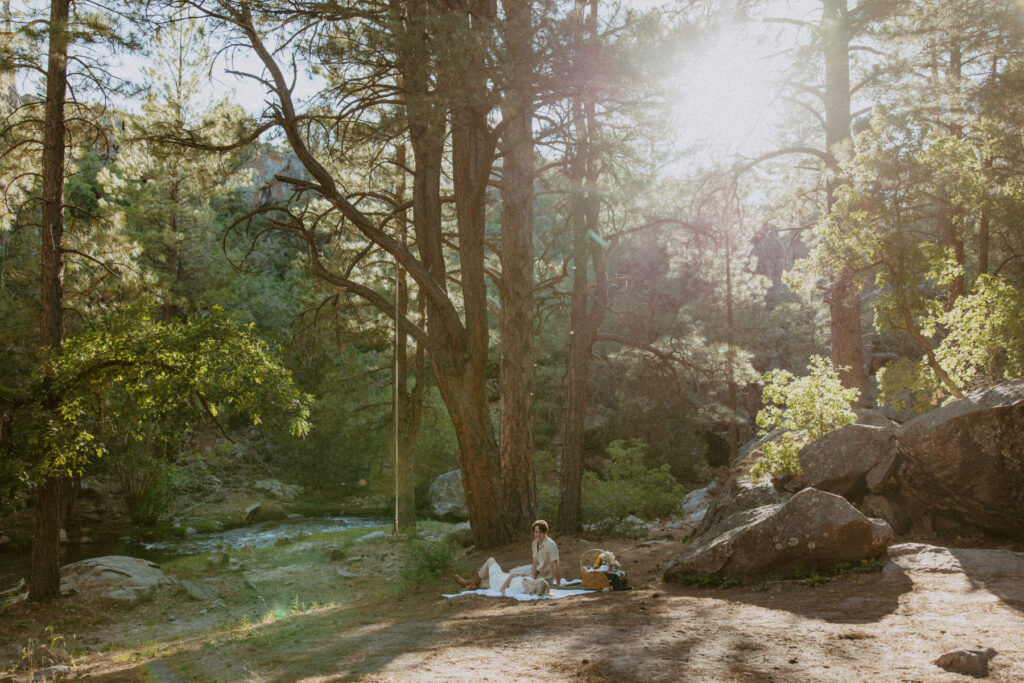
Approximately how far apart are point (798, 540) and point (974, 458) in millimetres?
2116

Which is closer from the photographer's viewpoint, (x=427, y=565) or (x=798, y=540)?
→ (x=798, y=540)

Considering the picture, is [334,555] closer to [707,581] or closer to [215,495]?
[707,581]

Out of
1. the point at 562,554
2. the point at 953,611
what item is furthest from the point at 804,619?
the point at 562,554

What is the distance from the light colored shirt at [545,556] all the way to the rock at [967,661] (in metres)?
4.50

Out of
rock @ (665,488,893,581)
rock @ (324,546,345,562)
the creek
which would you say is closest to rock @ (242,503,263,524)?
the creek

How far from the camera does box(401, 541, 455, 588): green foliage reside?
9.42 m

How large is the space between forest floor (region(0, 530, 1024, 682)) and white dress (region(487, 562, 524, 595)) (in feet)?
0.74

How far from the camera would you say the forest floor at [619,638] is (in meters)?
4.33

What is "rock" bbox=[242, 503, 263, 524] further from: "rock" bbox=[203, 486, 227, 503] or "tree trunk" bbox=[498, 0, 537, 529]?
"tree trunk" bbox=[498, 0, 537, 529]

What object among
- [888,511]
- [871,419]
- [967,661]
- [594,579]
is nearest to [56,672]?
[594,579]

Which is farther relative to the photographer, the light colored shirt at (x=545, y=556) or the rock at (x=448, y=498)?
the rock at (x=448, y=498)

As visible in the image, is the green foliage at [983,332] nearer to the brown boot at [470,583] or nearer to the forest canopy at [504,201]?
the forest canopy at [504,201]

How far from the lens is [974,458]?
712cm

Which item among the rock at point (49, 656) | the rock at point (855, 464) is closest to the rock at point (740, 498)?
the rock at point (855, 464)
